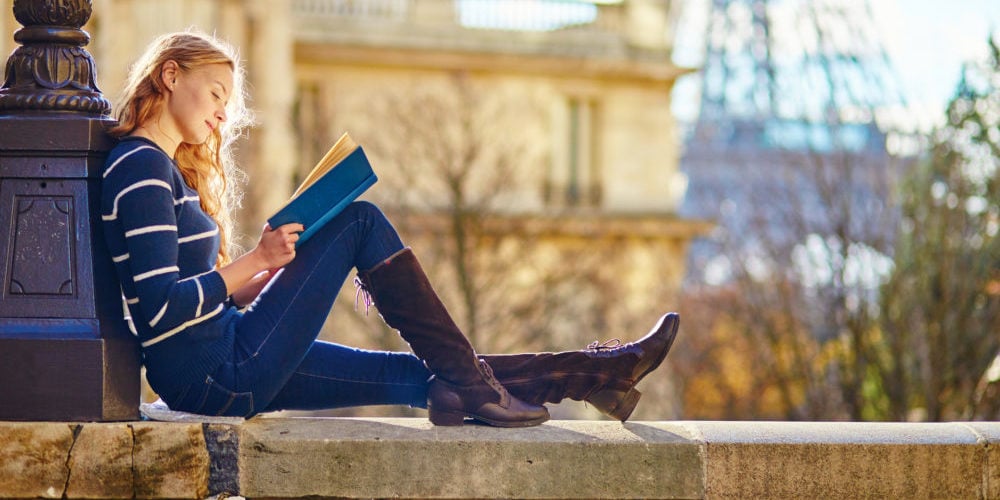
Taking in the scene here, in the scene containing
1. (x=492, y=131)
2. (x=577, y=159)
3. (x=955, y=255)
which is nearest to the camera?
(x=955, y=255)

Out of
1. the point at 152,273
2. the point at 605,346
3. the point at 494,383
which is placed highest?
the point at 152,273

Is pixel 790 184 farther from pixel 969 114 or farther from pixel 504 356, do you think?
Result: pixel 504 356

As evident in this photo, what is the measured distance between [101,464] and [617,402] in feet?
5.86

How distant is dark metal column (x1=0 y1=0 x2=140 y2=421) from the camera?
498cm

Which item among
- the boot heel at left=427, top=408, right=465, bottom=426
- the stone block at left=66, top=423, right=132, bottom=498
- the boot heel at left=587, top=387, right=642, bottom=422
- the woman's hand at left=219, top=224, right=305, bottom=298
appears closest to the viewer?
the stone block at left=66, top=423, right=132, bottom=498

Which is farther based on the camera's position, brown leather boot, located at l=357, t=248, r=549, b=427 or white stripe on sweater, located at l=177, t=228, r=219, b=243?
brown leather boot, located at l=357, t=248, r=549, b=427

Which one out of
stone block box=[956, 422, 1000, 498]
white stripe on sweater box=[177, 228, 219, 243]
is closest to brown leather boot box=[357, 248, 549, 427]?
white stripe on sweater box=[177, 228, 219, 243]

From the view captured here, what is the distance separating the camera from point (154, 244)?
489cm

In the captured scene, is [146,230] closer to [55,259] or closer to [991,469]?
[55,259]

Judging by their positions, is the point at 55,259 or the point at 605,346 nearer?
the point at 55,259

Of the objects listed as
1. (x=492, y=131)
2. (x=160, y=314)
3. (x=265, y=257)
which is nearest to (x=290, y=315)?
(x=265, y=257)

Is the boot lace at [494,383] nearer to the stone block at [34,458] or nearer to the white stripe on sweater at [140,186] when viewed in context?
the white stripe on sweater at [140,186]

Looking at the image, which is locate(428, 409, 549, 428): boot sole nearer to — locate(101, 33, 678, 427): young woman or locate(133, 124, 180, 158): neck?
locate(101, 33, 678, 427): young woman

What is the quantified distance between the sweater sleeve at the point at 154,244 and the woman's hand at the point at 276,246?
16 cm
